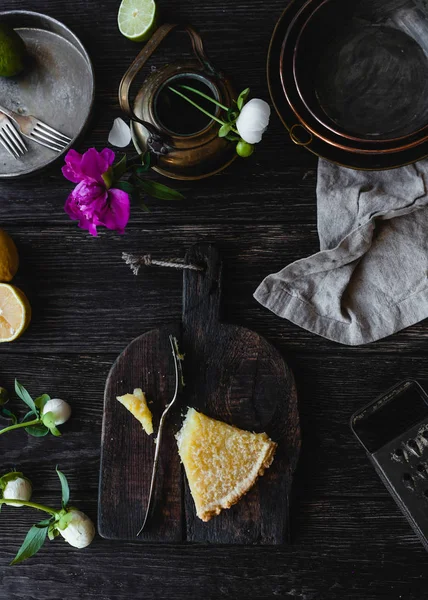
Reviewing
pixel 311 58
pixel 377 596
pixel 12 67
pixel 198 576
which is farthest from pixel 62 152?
pixel 377 596

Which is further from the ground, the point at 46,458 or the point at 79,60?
the point at 79,60

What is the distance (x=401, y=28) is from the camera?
1.04 m

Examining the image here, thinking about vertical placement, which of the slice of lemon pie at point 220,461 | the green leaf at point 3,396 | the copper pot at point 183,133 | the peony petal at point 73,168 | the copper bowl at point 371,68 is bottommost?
the green leaf at point 3,396

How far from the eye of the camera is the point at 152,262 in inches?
41.8

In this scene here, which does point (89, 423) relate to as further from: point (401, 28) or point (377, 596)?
point (401, 28)

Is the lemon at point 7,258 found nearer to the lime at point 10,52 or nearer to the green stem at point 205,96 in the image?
the lime at point 10,52

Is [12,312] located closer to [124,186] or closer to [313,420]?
[124,186]

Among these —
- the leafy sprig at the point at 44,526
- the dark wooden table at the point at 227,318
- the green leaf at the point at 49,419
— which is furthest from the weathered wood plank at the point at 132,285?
the leafy sprig at the point at 44,526

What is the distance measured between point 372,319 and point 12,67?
676mm

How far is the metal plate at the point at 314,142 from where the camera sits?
994 millimetres

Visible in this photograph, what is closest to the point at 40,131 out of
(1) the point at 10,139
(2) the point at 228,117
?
(1) the point at 10,139

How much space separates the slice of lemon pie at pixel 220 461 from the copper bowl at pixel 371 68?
479 mm

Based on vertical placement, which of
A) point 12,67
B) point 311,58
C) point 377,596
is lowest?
point 377,596

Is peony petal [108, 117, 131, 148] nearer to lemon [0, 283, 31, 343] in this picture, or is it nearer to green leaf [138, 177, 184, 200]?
green leaf [138, 177, 184, 200]
